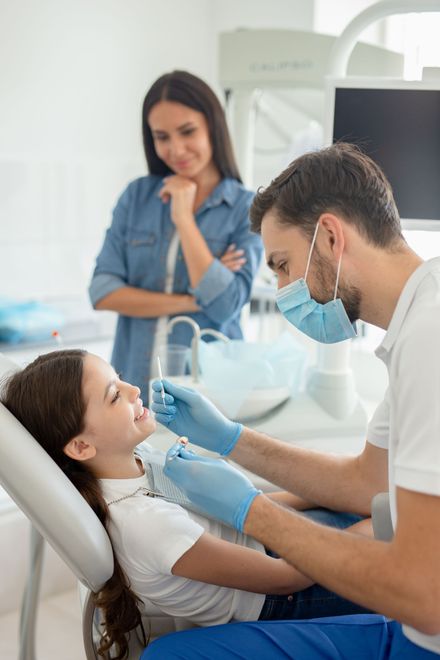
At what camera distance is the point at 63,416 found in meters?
1.33

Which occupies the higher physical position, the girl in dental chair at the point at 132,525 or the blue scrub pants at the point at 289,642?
the girl in dental chair at the point at 132,525

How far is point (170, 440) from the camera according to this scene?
1724 millimetres

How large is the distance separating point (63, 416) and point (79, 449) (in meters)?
0.06

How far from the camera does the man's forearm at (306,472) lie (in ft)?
4.92

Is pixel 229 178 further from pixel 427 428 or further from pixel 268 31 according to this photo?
pixel 427 428

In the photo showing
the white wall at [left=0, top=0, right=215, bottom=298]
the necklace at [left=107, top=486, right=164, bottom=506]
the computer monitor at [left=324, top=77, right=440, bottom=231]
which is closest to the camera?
the necklace at [left=107, top=486, right=164, bottom=506]

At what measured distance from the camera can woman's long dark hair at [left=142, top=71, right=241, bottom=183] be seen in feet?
6.88

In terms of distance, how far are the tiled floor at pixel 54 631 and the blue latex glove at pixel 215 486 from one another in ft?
3.21

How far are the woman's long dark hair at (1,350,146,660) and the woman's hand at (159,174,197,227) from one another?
0.83 meters

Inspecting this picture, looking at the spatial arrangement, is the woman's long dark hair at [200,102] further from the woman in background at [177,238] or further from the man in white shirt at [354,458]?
the man in white shirt at [354,458]

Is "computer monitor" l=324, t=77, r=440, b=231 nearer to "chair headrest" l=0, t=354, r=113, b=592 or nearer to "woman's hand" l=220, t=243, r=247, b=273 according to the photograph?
"woman's hand" l=220, t=243, r=247, b=273

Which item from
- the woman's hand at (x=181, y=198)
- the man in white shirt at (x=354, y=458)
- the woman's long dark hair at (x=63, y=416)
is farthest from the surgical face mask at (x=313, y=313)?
the woman's hand at (x=181, y=198)

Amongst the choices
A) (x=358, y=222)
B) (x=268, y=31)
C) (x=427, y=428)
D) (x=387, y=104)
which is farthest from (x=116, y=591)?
(x=268, y=31)

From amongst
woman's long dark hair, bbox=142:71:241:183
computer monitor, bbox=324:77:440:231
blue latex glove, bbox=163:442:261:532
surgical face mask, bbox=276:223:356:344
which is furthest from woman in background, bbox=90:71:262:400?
blue latex glove, bbox=163:442:261:532
